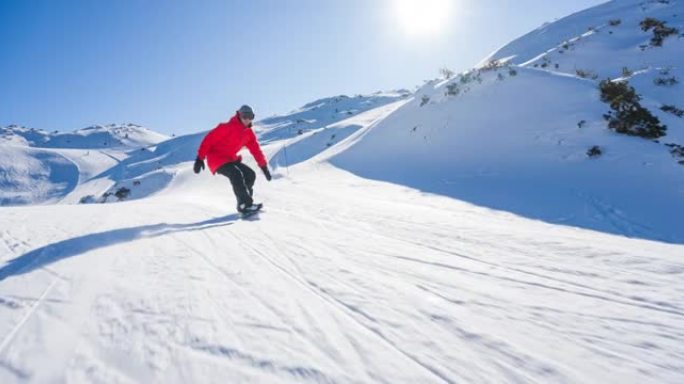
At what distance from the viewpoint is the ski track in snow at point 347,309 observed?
178cm

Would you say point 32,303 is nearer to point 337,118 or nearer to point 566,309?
point 566,309

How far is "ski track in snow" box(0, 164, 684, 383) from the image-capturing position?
5.84 feet

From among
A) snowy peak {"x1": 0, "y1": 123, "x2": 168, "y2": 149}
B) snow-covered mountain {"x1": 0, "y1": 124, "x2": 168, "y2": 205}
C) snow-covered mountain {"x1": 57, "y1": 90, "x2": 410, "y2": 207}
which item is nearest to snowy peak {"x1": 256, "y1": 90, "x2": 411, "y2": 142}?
snow-covered mountain {"x1": 57, "y1": 90, "x2": 410, "y2": 207}

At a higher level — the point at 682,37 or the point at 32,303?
the point at 682,37

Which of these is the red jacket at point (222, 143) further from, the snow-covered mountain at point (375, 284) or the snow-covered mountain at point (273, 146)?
the snow-covered mountain at point (273, 146)

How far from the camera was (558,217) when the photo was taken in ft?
20.0

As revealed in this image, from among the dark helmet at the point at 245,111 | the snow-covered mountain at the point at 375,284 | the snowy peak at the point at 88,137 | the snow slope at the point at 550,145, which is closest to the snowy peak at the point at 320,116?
the snow slope at the point at 550,145

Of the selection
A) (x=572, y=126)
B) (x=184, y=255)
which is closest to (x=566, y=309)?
(x=184, y=255)

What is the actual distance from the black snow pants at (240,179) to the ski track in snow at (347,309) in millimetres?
2228

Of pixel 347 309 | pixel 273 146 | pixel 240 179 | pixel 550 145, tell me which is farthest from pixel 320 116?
pixel 347 309

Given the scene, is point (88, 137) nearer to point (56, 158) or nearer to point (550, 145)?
→ point (56, 158)

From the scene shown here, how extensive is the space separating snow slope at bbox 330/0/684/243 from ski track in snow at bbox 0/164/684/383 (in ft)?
10.0

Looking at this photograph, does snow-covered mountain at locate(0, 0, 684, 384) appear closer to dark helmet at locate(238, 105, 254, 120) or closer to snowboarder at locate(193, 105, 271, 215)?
snowboarder at locate(193, 105, 271, 215)

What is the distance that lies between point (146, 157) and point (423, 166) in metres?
48.1
